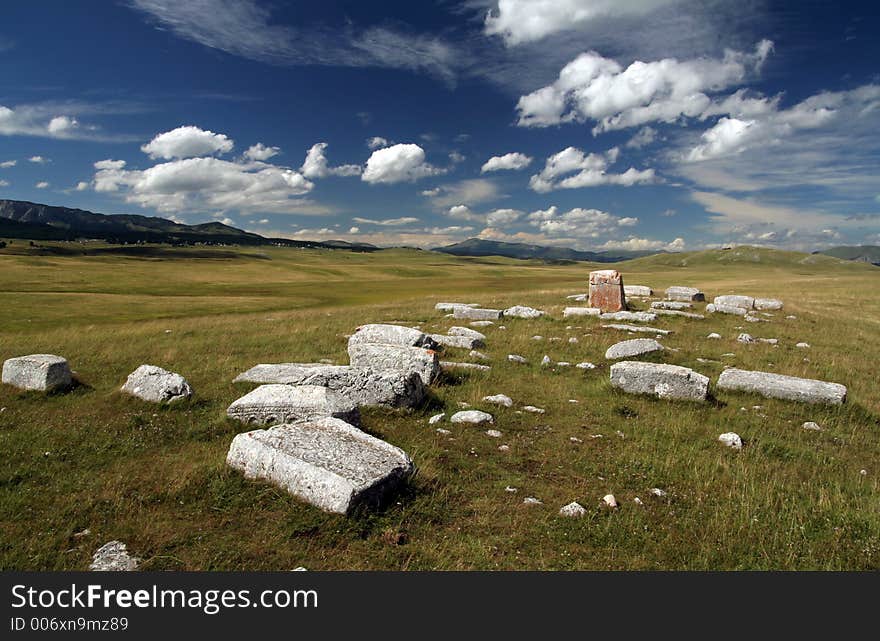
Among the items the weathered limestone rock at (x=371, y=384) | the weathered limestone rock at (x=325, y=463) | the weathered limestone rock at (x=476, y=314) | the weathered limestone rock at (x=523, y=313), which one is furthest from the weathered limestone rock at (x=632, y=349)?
the weathered limestone rock at (x=325, y=463)

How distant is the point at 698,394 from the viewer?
38.9ft

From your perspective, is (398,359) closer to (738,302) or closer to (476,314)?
(476,314)

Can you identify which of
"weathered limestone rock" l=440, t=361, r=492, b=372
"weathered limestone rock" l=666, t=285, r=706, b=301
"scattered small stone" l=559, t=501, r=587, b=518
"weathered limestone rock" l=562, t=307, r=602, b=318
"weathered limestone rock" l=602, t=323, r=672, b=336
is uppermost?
"weathered limestone rock" l=666, t=285, r=706, b=301

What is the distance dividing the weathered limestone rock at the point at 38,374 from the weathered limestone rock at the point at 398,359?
7820mm

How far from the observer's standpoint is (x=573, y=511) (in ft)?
22.2

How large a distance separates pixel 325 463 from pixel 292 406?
3028 mm

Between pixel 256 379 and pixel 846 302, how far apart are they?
167 ft

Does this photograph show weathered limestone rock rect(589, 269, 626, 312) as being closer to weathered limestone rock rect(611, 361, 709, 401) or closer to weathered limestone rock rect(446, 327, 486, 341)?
weathered limestone rock rect(446, 327, 486, 341)

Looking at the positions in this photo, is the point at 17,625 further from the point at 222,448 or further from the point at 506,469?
the point at 506,469

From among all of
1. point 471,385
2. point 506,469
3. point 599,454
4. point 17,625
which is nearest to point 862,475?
point 599,454

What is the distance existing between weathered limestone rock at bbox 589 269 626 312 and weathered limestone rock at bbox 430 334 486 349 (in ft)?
41.0

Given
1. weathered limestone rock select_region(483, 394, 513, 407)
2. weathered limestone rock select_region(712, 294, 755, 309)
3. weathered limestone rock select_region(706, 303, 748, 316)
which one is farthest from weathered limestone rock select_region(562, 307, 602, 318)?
weathered limestone rock select_region(483, 394, 513, 407)

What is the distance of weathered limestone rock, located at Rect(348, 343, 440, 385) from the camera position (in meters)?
13.3

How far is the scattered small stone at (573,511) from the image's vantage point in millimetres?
6727
